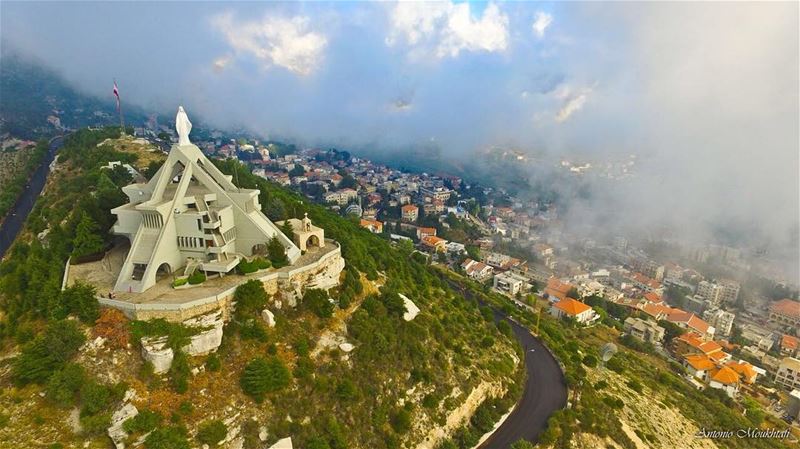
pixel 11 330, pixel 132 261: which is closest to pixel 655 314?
pixel 132 261

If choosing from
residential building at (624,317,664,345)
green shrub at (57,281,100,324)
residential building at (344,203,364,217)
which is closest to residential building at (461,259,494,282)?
residential building at (624,317,664,345)

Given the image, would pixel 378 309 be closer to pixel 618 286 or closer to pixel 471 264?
pixel 471 264

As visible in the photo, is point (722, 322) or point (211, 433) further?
point (722, 322)

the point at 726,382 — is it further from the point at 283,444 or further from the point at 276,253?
the point at 276,253

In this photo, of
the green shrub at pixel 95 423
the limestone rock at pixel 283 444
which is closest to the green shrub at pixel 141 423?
the green shrub at pixel 95 423

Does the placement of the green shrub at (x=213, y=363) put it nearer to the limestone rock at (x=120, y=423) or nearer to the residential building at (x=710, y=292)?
the limestone rock at (x=120, y=423)

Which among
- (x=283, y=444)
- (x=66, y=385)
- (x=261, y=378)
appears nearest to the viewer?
(x=66, y=385)

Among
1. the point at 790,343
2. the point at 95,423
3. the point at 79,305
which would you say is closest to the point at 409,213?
the point at 790,343
